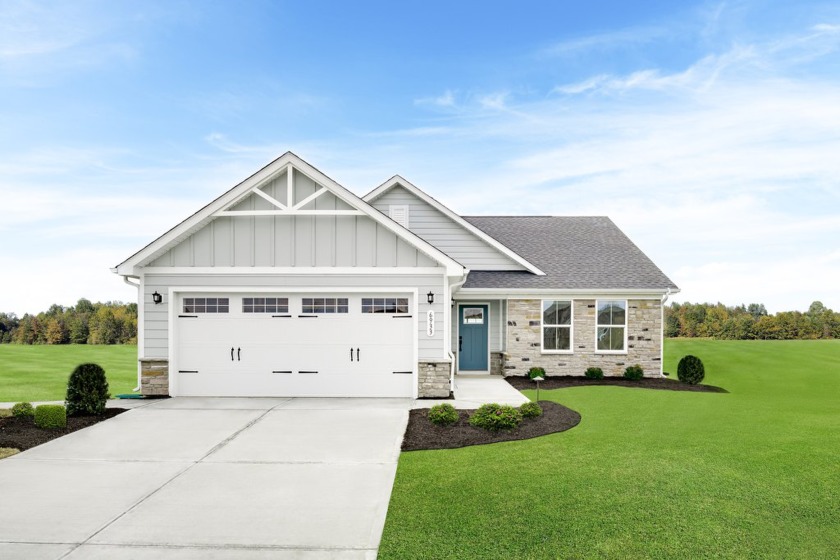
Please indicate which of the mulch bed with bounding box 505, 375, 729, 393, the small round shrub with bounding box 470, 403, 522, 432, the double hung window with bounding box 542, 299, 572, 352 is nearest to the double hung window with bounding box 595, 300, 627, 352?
the double hung window with bounding box 542, 299, 572, 352

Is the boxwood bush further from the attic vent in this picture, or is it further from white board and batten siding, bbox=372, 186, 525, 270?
the attic vent

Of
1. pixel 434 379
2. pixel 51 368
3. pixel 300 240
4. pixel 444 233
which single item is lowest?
pixel 51 368

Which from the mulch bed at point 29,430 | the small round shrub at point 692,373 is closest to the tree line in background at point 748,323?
the small round shrub at point 692,373

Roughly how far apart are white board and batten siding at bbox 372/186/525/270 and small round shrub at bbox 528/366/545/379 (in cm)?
335

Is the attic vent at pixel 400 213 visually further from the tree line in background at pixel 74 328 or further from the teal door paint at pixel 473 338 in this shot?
the tree line in background at pixel 74 328

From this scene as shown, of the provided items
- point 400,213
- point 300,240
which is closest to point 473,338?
point 400,213

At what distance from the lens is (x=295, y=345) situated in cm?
1320

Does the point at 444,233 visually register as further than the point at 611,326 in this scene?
Yes

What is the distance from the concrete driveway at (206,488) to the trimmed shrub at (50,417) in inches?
19.3

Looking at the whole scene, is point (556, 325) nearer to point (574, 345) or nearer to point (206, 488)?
point (574, 345)

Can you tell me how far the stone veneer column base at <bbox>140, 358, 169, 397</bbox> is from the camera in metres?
13.2

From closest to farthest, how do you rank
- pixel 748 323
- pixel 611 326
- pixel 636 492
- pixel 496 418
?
1. pixel 636 492
2. pixel 496 418
3. pixel 611 326
4. pixel 748 323

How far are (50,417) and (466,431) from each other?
7457 millimetres

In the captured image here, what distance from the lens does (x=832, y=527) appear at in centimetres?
572
